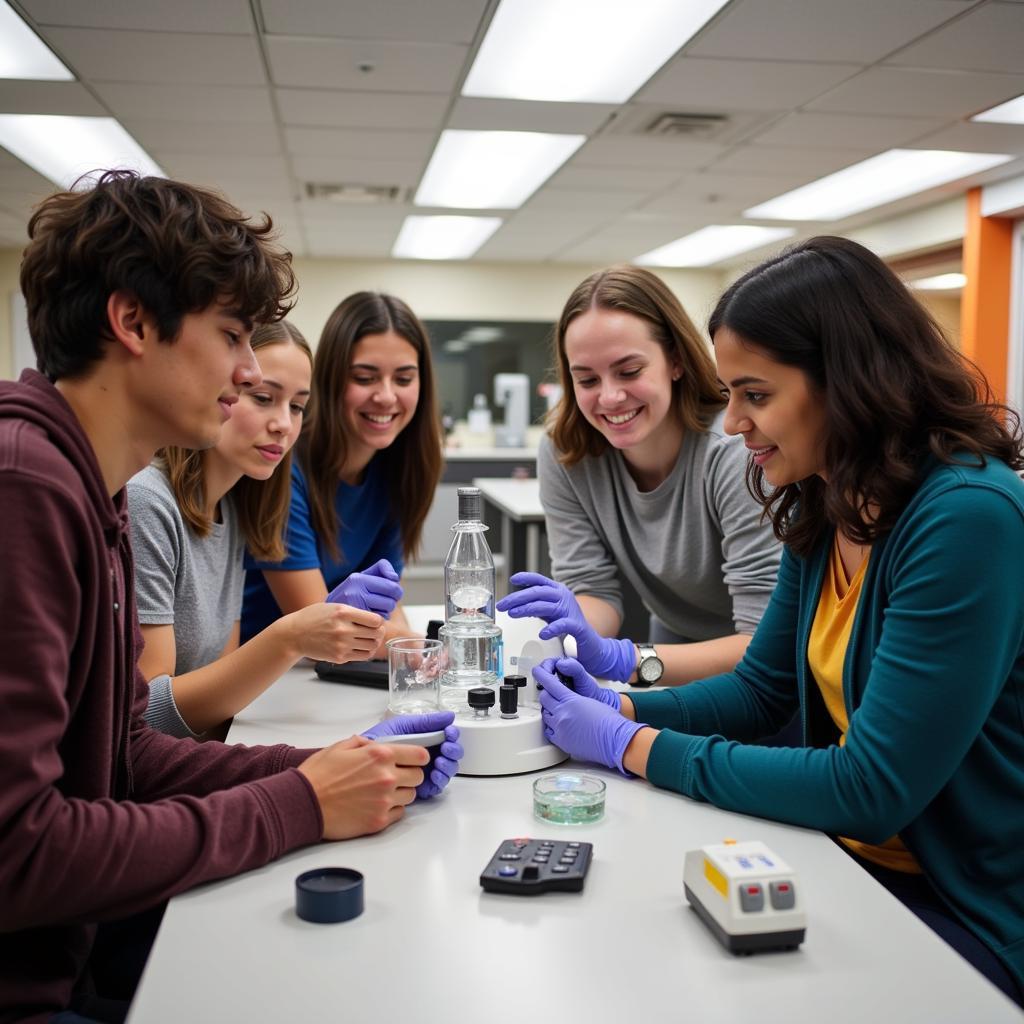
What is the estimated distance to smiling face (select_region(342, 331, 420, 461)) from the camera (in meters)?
2.36

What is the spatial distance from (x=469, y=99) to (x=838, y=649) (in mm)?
3453

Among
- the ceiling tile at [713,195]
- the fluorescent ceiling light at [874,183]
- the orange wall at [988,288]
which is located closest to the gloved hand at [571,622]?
the ceiling tile at [713,195]

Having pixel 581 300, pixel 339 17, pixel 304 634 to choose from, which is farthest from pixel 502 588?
pixel 304 634

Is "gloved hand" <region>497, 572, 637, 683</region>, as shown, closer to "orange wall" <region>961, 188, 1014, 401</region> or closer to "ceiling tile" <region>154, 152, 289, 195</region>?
"ceiling tile" <region>154, 152, 289, 195</region>

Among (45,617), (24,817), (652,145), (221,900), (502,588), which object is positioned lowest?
(502,588)

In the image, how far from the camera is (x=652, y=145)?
483cm

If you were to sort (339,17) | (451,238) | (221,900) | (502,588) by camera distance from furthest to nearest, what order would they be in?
(451,238) < (502,588) < (339,17) < (221,900)

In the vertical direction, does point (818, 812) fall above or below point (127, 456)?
below

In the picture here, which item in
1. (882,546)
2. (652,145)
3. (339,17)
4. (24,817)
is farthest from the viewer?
(652,145)

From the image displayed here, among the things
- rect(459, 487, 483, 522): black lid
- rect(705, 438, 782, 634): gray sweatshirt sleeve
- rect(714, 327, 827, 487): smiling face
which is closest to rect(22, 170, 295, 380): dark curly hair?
rect(459, 487, 483, 522): black lid

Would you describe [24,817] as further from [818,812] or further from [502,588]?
[502,588]

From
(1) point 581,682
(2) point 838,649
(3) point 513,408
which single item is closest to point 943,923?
(2) point 838,649

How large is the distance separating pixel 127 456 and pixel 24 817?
0.42 meters

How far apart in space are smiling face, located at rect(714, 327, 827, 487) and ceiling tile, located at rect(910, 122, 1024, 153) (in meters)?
3.93
